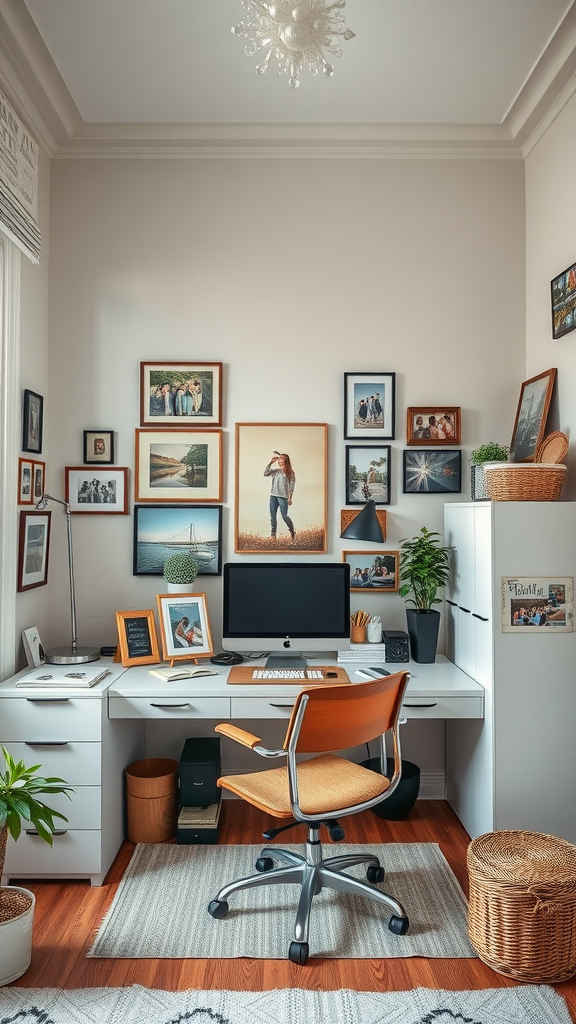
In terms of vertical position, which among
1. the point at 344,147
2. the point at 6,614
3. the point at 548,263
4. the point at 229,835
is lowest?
the point at 229,835

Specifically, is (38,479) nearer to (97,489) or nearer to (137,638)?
(97,489)

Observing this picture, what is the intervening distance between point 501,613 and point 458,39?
86.1 inches

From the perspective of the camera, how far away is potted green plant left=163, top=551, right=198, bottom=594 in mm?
3254

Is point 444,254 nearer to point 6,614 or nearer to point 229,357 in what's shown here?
point 229,357

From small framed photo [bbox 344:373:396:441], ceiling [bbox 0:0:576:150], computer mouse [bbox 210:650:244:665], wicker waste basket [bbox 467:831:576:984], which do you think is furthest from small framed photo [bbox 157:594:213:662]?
ceiling [bbox 0:0:576:150]

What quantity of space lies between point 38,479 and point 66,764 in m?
1.27

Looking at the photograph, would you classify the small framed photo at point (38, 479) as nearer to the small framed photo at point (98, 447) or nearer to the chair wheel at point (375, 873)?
the small framed photo at point (98, 447)

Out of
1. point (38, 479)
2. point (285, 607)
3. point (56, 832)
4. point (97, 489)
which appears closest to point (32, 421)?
point (38, 479)

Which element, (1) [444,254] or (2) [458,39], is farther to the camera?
(1) [444,254]

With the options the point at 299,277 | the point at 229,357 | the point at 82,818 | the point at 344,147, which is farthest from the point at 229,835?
the point at 344,147

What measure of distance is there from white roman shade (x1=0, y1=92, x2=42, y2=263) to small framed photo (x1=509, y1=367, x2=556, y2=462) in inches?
87.6

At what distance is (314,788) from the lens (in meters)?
2.38

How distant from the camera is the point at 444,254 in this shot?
3.45 m

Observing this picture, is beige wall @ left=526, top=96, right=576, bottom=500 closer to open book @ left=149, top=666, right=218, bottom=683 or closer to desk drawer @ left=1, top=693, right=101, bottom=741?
open book @ left=149, top=666, right=218, bottom=683
